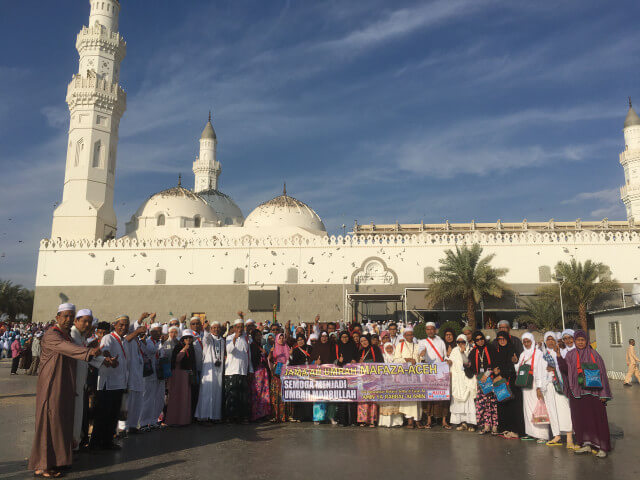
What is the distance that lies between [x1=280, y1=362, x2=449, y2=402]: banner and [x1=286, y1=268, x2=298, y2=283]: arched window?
18298 mm

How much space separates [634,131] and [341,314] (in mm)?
24420

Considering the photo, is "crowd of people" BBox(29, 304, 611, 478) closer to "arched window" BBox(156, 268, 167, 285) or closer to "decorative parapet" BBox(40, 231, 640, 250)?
"decorative parapet" BBox(40, 231, 640, 250)

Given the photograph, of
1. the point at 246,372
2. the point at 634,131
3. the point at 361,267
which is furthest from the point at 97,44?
the point at 634,131

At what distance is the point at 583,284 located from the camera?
21.9 meters

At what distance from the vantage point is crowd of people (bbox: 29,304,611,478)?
4824mm

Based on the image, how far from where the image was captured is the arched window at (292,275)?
25656mm

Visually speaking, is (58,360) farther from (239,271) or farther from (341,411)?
(239,271)

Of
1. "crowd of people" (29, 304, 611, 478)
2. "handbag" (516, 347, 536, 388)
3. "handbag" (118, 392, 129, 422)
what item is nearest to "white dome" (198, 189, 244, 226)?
"crowd of people" (29, 304, 611, 478)

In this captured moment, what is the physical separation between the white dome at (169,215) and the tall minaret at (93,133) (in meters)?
1.98

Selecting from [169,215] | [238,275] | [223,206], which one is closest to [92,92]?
[169,215]

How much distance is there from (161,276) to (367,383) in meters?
21.3

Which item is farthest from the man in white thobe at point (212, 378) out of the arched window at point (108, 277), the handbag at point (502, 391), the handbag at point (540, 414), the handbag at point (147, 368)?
the arched window at point (108, 277)

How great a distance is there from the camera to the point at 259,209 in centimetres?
3184

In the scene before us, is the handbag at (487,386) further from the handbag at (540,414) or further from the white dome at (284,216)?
the white dome at (284,216)
